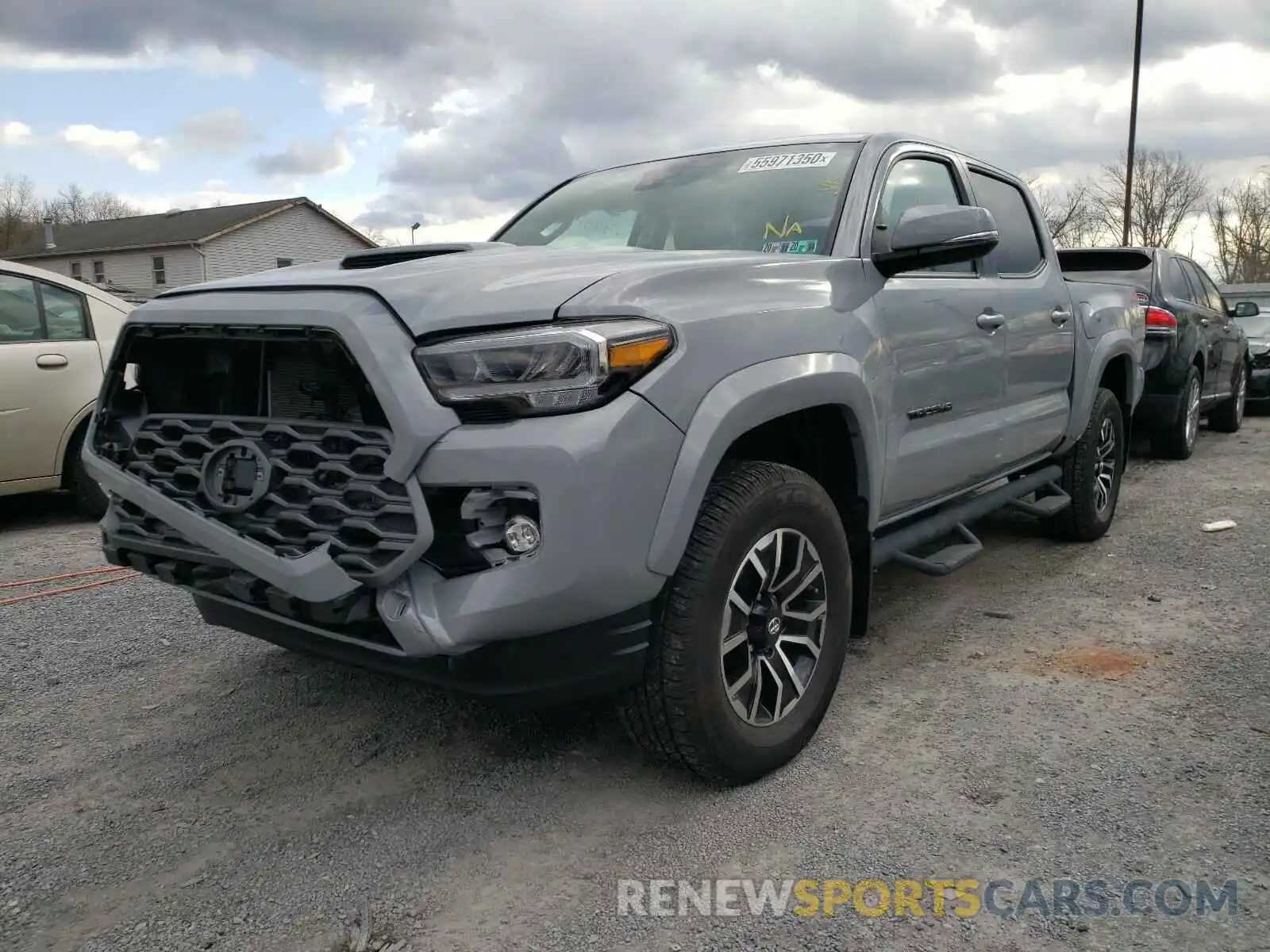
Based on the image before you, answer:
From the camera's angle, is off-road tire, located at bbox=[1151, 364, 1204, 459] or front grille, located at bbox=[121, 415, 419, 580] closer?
front grille, located at bbox=[121, 415, 419, 580]

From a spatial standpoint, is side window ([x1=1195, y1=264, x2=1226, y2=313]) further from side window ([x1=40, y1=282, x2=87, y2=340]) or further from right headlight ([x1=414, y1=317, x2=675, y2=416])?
side window ([x1=40, y1=282, x2=87, y2=340])

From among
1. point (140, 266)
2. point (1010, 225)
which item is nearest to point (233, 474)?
point (1010, 225)

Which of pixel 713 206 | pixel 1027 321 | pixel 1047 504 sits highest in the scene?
pixel 713 206

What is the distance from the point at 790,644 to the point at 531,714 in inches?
34.9

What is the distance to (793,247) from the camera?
3375 millimetres

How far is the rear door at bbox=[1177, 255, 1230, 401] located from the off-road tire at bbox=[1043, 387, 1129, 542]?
3805 millimetres

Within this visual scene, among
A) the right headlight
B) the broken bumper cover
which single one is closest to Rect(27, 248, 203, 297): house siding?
the broken bumper cover

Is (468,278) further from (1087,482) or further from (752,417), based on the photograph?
(1087,482)

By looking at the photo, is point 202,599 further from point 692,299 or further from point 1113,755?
point 1113,755

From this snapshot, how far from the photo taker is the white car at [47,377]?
5.75 meters

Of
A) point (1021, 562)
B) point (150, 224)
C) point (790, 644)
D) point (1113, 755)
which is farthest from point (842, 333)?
point (150, 224)

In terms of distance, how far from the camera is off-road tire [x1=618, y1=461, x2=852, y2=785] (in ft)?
8.21

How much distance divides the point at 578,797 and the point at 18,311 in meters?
5.00

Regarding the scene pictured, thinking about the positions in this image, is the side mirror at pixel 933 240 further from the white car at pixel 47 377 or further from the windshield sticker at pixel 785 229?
the white car at pixel 47 377
